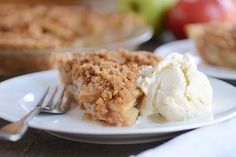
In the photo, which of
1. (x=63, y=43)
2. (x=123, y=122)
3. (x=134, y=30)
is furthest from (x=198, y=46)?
(x=123, y=122)

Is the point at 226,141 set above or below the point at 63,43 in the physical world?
above

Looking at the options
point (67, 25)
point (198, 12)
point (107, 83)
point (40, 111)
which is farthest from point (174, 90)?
point (198, 12)

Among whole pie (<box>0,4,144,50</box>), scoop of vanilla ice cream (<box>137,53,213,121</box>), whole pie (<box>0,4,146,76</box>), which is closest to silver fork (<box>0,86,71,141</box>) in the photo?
scoop of vanilla ice cream (<box>137,53,213,121</box>)

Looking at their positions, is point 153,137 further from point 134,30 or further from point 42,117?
point 134,30

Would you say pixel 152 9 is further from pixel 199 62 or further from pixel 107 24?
pixel 199 62

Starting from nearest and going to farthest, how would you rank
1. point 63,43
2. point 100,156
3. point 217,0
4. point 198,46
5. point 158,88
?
point 100,156, point 158,88, point 198,46, point 63,43, point 217,0

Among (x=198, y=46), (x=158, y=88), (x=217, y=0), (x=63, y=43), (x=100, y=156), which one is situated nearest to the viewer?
(x=100, y=156)
